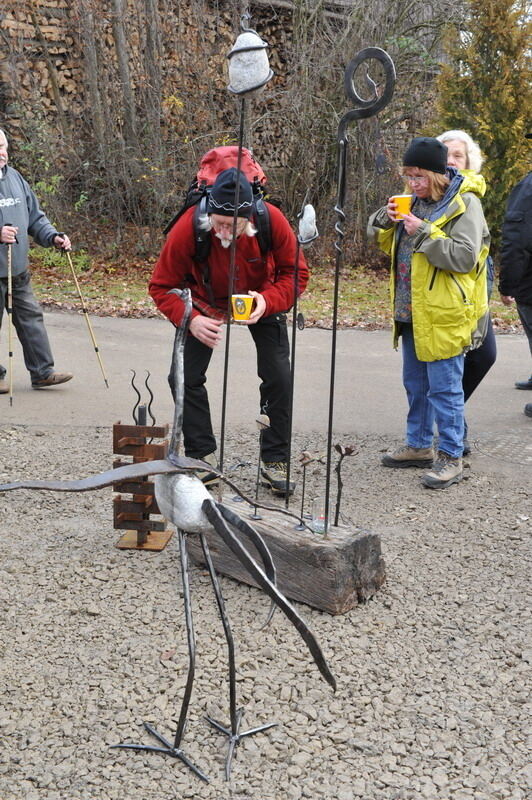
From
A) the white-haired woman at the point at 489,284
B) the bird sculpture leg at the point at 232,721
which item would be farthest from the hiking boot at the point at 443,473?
the bird sculpture leg at the point at 232,721

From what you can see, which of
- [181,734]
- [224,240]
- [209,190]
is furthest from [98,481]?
[209,190]

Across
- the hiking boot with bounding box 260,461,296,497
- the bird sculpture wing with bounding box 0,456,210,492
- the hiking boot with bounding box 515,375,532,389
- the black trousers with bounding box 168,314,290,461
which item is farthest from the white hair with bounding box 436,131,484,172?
the bird sculpture wing with bounding box 0,456,210,492

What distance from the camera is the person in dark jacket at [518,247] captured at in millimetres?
5848

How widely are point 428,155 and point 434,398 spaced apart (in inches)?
52.9

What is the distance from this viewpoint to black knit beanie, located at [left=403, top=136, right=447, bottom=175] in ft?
14.3

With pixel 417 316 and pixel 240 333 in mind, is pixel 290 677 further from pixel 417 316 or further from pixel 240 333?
pixel 240 333

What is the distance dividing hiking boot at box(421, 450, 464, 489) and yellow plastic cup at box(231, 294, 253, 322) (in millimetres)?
1768

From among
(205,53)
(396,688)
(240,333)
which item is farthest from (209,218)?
(205,53)

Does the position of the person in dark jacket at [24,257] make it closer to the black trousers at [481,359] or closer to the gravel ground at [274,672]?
the gravel ground at [274,672]

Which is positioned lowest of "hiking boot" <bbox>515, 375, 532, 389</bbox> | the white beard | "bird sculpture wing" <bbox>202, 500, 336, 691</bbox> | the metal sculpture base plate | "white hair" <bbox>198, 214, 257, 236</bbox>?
"hiking boot" <bbox>515, 375, 532, 389</bbox>

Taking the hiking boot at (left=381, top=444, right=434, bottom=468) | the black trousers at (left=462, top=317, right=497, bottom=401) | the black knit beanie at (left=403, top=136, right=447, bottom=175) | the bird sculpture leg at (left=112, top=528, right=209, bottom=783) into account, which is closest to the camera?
the bird sculpture leg at (left=112, top=528, right=209, bottom=783)

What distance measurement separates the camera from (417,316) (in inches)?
183

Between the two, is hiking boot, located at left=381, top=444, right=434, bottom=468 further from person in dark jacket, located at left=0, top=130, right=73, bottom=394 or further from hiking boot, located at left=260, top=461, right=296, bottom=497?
person in dark jacket, located at left=0, top=130, right=73, bottom=394

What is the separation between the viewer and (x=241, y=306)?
3.72 metres
